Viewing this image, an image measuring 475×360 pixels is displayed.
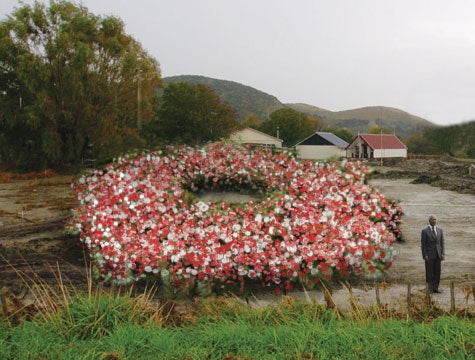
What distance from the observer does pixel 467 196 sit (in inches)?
1071

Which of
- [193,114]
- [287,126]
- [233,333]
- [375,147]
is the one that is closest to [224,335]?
[233,333]

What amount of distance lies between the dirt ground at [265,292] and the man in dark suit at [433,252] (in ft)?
0.92

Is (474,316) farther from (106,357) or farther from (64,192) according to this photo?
(64,192)

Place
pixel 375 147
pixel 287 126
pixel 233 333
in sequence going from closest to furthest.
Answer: pixel 233 333 < pixel 375 147 < pixel 287 126

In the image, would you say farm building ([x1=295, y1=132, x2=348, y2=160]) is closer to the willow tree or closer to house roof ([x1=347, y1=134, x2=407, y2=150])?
house roof ([x1=347, y1=134, x2=407, y2=150])

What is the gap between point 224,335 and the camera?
19.0ft

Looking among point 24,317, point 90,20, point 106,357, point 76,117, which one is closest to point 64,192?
point 76,117

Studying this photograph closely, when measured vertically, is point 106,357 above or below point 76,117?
below

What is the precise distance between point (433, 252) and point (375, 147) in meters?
57.8

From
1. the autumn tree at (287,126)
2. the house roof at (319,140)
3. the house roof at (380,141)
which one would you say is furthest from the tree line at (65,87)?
the autumn tree at (287,126)

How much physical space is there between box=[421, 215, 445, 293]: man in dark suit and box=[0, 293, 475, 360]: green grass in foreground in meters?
2.92

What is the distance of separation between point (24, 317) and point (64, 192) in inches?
727

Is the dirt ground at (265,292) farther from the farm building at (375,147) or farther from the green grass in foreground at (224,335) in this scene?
the farm building at (375,147)

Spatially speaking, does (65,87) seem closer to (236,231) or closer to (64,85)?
(64,85)
